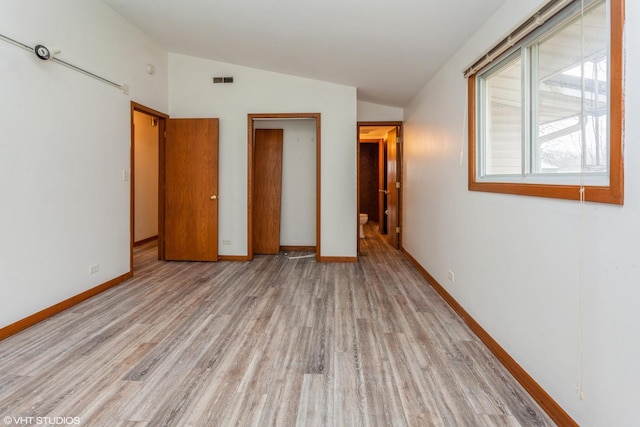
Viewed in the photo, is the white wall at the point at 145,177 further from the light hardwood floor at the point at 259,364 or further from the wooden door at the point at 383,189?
the wooden door at the point at 383,189

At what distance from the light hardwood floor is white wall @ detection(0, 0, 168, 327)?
37 cm

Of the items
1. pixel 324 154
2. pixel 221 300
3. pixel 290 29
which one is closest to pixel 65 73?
pixel 290 29

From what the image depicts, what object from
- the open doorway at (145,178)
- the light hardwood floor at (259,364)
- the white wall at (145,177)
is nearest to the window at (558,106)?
the light hardwood floor at (259,364)

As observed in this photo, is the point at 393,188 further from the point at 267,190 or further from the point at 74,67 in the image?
the point at 74,67

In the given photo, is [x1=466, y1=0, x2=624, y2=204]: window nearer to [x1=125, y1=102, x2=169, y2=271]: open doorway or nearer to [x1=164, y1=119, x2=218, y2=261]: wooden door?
[x1=164, y1=119, x2=218, y2=261]: wooden door

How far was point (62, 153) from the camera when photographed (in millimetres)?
2828

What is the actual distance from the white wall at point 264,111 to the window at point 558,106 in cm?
235

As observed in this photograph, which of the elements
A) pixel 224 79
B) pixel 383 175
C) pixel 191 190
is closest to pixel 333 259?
pixel 191 190

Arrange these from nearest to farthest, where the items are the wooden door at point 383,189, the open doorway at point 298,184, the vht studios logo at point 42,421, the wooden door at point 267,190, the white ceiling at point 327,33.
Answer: the vht studios logo at point 42,421 < the white ceiling at point 327,33 < the wooden door at point 267,190 < the open doorway at point 298,184 < the wooden door at point 383,189

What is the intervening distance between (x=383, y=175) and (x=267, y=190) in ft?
9.75

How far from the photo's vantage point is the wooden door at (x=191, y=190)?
4.64 m

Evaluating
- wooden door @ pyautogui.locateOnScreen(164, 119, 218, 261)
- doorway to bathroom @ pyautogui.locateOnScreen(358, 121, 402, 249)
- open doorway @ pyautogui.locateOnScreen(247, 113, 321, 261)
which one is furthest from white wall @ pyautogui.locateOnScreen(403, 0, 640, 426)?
wooden door @ pyautogui.locateOnScreen(164, 119, 218, 261)

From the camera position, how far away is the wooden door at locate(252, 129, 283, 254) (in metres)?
5.34

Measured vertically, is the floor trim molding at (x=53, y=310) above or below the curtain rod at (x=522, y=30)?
below
